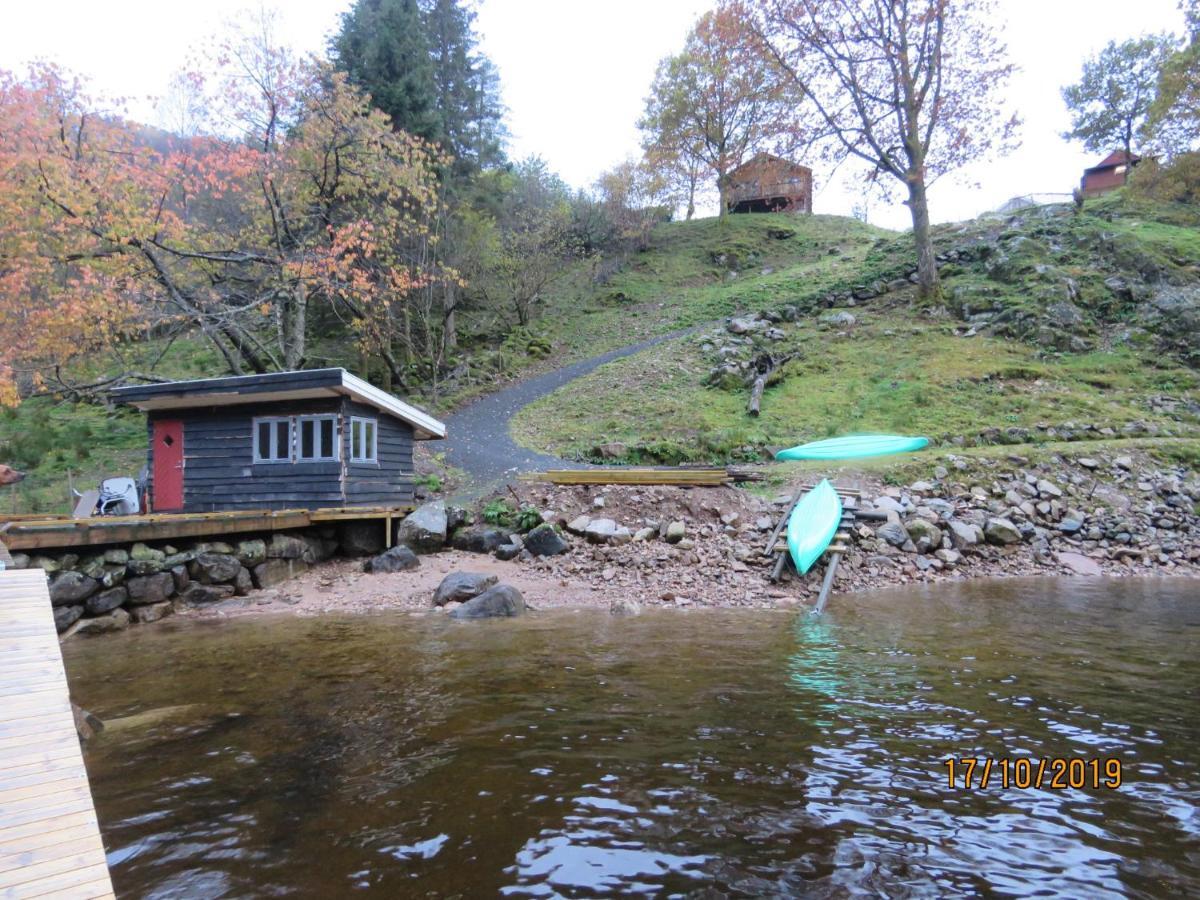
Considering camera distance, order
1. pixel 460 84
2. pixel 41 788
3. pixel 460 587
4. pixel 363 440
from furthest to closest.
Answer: pixel 460 84 < pixel 363 440 < pixel 460 587 < pixel 41 788

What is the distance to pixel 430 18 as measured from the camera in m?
26.6

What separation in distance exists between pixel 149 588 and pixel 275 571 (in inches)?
82.1

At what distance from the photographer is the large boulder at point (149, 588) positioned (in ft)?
32.6

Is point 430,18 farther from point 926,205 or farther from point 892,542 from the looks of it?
point 892,542

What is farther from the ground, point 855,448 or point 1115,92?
point 1115,92

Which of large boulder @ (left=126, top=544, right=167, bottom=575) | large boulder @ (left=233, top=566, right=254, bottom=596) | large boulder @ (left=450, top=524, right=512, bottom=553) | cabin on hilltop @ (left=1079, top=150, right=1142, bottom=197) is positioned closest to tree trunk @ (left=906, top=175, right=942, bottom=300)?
large boulder @ (left=450, top=524, right=512, bottom=553)

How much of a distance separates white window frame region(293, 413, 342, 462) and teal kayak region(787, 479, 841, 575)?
9122 millimetres

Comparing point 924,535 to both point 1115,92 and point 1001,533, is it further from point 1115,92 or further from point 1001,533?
point 1115,92

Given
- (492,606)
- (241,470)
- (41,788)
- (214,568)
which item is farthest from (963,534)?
(241,470)

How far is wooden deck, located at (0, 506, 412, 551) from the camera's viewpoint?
345 inches

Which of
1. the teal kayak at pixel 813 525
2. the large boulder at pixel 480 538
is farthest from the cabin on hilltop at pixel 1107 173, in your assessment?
the large boulder at pixel 480 538

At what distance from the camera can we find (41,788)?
8.82ft

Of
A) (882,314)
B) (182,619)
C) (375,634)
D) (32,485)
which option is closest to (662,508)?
(375,634)

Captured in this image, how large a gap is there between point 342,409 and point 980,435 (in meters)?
14.8
